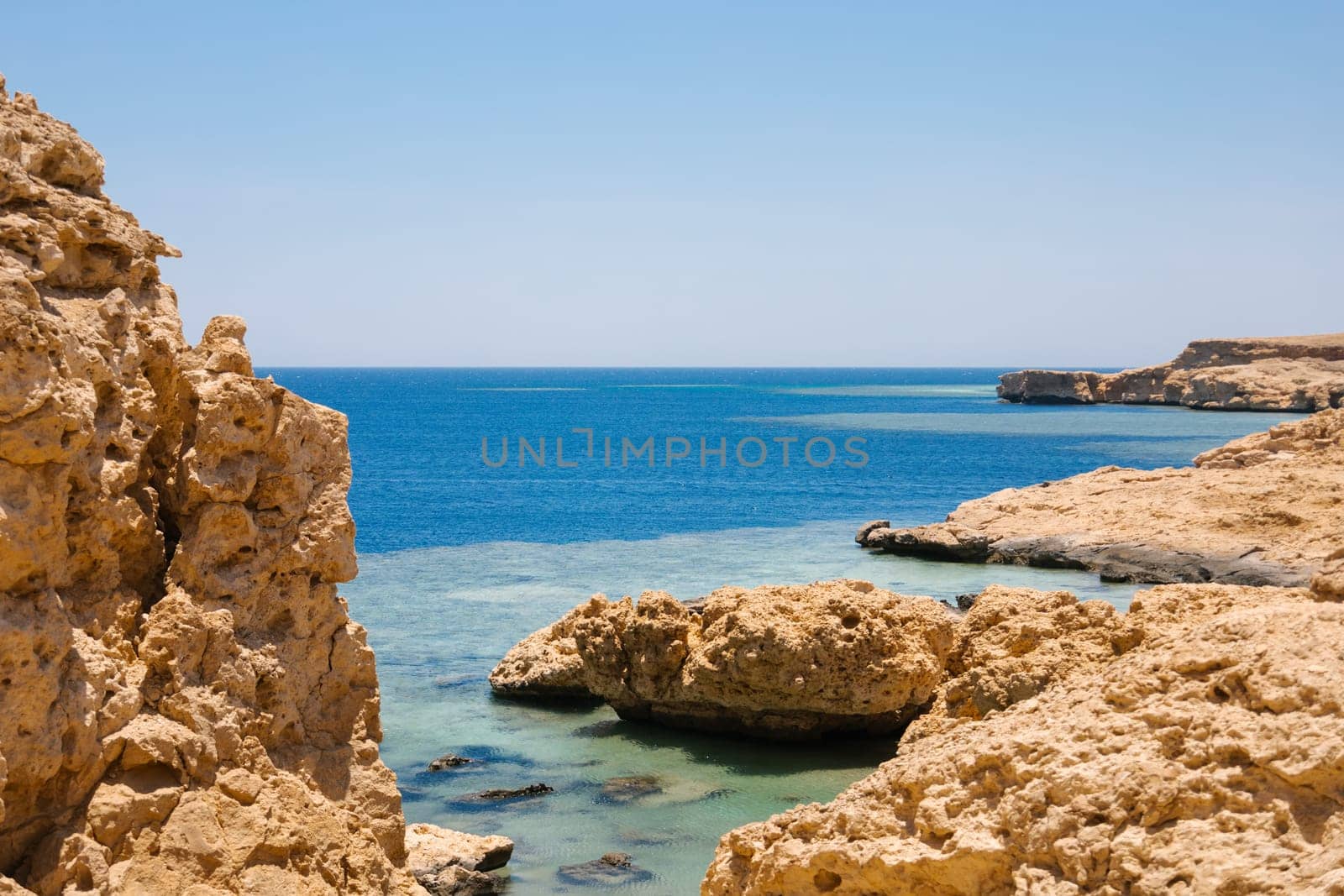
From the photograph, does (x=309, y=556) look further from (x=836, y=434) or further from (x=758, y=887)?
(x=836, y=434)

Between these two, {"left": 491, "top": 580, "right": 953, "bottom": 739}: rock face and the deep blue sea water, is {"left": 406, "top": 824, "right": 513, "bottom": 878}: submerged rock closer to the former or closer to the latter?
the deep blue sea water

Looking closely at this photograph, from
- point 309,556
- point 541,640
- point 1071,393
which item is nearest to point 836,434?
point 1071,393

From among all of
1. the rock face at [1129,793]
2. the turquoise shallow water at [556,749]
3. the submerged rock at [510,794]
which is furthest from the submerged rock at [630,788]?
the rock face at [1129,793]

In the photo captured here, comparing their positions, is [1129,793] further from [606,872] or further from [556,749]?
[556,749]

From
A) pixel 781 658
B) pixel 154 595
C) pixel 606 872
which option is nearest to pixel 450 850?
pixel 606 872

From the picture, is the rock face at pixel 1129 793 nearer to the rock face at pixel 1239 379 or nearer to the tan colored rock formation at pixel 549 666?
the tan colored rock formation at pixel 549 666

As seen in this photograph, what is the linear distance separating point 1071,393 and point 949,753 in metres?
141

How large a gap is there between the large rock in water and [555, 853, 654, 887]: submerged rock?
14.0 feet

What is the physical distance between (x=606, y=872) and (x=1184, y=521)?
23683 millimetres

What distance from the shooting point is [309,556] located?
8281 mm

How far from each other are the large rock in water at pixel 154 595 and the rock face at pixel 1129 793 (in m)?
2.61

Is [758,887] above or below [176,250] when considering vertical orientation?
below

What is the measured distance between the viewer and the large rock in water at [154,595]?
20.3 feet

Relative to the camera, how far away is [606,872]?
12.9 m
